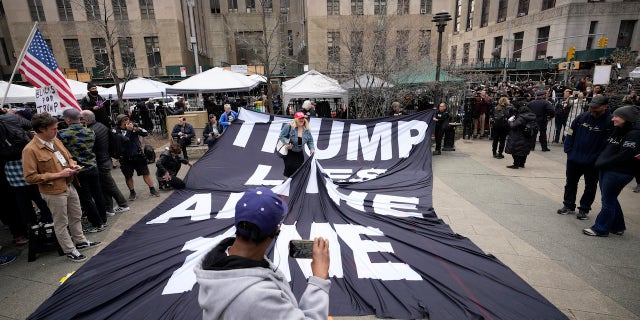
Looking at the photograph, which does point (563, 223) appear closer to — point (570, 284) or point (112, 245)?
point (570, 284)

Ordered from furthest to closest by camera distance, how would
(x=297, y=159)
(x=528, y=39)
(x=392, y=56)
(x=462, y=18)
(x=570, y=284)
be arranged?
1. (x=462, y=18)
2. (x=528, y=39)
3. (x=392, y=56)
4. (x=297, y=159)
5. (x=570, y=284)

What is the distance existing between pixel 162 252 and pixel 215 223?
2.91 feet

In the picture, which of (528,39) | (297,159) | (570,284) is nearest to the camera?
(570,284)

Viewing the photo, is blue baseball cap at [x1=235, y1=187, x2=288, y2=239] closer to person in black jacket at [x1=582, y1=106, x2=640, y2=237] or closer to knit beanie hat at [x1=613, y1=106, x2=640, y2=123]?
person in black jacket at [x1=582, y1=106, x2=640, y2=237]

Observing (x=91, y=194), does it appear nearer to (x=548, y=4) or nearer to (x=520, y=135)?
(x=520, y=135)

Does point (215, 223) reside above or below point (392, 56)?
below

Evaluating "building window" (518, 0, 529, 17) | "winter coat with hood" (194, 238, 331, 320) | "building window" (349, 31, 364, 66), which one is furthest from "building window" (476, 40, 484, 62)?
→ "winter coat with hood" (194, 238, 331, 320)

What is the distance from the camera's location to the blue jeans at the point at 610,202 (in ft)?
14.3

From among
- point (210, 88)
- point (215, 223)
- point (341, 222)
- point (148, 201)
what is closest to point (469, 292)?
point (341, 222)

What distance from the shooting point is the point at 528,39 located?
156 ft

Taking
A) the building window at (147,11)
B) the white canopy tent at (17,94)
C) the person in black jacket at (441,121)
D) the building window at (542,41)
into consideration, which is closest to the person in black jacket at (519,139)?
the person in black jacket at (441,121)

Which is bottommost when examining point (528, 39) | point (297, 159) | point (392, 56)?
point (297, 159)

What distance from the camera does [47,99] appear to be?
5898mm

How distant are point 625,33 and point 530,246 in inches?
2333
